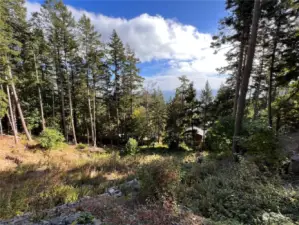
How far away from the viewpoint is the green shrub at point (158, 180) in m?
3.26

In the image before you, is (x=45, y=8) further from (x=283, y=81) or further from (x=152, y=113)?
(x=283, y=81)

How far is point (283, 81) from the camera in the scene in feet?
27.8

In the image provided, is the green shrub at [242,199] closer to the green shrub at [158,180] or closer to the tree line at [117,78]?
the green shrub at [158,180]

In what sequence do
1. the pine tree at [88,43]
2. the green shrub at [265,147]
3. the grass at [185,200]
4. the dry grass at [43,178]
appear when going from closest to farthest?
1. the grass at [185,200]
2. the dry grass at [43,178]
3. the green shrub at [265,147]
4. the pine tree at [88,43]

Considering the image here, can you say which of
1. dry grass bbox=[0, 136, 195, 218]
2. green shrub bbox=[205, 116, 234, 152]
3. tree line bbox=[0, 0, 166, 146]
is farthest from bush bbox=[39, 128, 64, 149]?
green shrub bbox=[205, 116, 234, 152]

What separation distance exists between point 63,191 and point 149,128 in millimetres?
15012

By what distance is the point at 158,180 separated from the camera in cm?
333

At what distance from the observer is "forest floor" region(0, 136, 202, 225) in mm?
2684

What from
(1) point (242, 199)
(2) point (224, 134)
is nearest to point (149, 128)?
(2) point (224, 134)

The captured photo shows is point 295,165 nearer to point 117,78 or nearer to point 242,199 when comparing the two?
point 242,199

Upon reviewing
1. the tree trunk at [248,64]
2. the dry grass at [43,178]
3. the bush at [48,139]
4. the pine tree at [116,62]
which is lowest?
the dry grass at [43,178]

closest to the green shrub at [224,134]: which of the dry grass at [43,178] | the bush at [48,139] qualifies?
the dry grass at [43,178]

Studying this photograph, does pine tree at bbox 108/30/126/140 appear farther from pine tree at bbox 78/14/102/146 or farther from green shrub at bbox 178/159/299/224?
green shrub at bbox 178/159/299/224

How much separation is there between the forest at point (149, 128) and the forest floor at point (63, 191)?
0.03 metres
